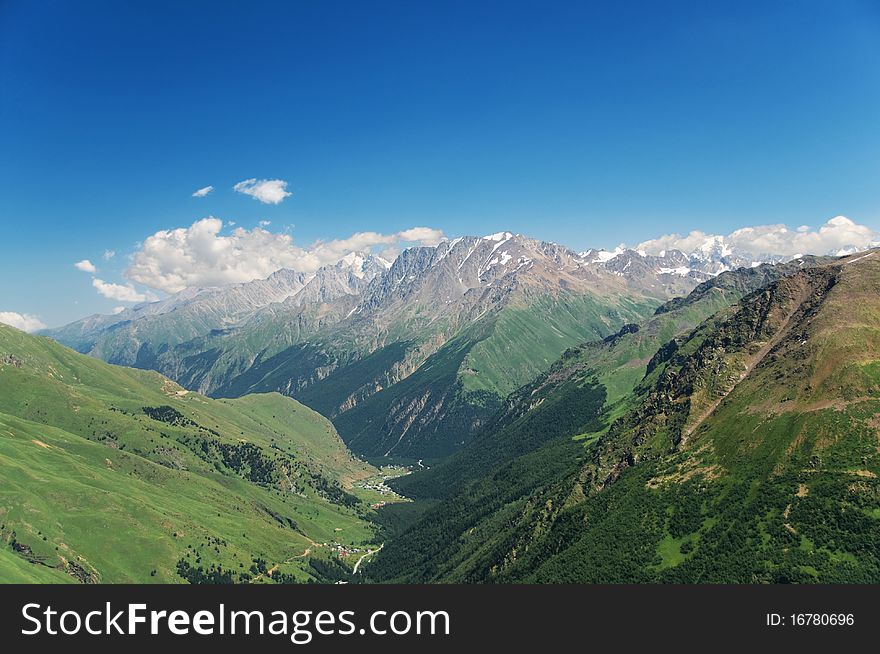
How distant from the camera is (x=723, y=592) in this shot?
63.5 meters

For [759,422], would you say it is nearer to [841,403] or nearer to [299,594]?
[841,403]

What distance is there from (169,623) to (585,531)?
171110 millimetres

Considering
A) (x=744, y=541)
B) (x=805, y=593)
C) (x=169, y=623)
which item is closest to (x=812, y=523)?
(x=744, y=541)

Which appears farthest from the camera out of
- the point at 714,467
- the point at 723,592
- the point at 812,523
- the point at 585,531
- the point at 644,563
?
the point at 585,531

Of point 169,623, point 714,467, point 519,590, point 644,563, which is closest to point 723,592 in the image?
point 519,590

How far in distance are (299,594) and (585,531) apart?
168m

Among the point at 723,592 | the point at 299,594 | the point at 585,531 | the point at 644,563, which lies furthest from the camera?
the point at 585,531

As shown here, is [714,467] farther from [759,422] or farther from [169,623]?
[169,623]

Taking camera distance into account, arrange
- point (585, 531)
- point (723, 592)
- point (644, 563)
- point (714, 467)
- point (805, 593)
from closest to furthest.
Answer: point (723, 592) < point (805, 593) < point (644, 563) < point (714, 467) < point (585, 531)

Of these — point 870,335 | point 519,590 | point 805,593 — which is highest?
point 870,335

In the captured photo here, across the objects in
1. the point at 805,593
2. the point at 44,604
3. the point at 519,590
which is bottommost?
the point at 805,593

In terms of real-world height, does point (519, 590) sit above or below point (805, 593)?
above

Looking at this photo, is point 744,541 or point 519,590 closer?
point 519,590

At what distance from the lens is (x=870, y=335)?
191500 mm
